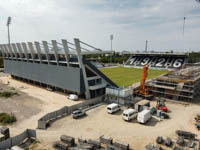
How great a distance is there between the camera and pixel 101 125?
19.4 m

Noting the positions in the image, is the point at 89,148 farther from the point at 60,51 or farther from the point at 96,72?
the point at 60,51

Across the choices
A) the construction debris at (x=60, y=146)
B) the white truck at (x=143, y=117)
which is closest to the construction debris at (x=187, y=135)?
the white truck at (x=143, y=117)

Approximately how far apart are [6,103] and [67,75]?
11802mm

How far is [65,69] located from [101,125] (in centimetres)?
1529

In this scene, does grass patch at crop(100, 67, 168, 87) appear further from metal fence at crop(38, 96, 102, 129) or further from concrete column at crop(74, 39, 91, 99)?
metal fence at crop(38, 96, 102, 129)

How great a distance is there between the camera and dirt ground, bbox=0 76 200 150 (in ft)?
54.5

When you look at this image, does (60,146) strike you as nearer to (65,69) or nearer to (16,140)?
(16,140)

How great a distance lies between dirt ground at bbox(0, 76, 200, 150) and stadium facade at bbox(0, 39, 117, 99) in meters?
4.47

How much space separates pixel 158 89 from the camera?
1225 inches

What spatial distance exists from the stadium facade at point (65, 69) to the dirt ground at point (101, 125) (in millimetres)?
4465

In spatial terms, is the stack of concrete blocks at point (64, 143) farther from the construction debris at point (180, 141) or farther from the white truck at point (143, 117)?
the construction debris at point (180, 141)

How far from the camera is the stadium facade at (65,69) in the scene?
28250mm

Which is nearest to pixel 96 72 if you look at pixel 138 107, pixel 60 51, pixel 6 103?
pixel 60 51

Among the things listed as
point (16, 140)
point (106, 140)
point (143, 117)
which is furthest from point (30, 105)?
point (143, 117)
